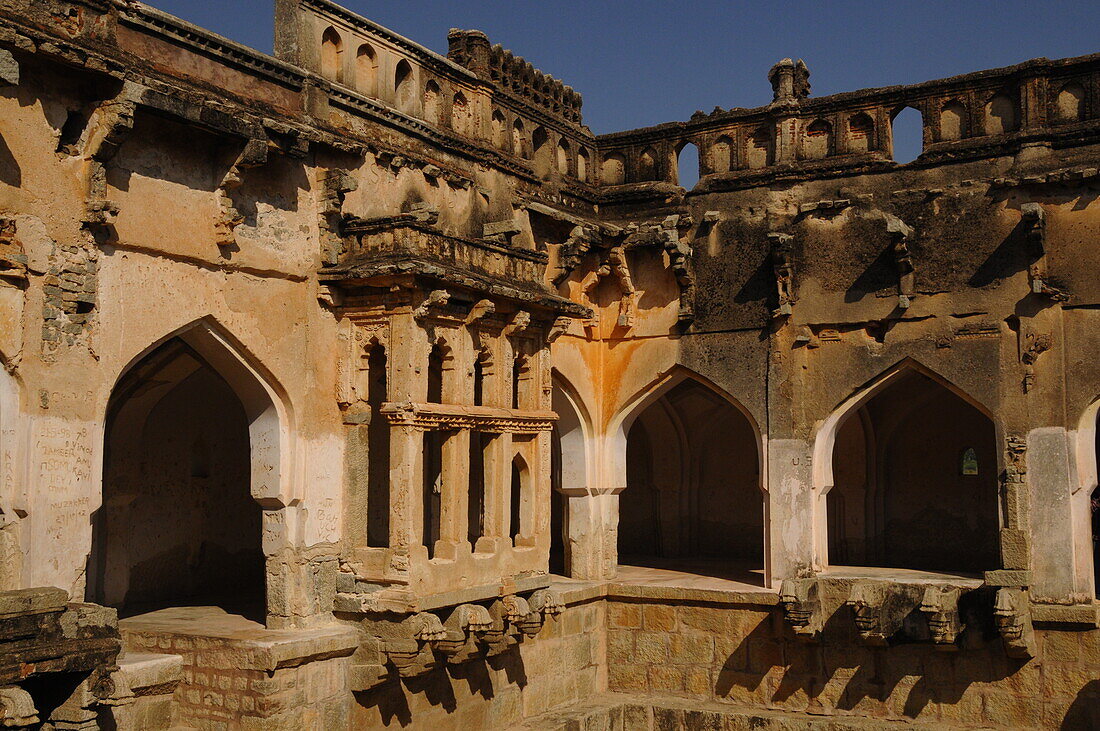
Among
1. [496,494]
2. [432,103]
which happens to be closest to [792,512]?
[496,494]

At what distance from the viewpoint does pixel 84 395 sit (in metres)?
7.97

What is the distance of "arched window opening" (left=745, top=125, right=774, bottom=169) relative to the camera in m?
12.9

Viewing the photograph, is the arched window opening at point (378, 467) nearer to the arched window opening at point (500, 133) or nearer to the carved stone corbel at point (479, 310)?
the carved stone corbel at point (479, 310)

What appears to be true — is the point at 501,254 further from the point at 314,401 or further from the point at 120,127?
the point at 120,127

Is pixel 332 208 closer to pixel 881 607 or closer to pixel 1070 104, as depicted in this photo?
pixel 881 607

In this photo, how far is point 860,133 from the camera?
12453 millimetres

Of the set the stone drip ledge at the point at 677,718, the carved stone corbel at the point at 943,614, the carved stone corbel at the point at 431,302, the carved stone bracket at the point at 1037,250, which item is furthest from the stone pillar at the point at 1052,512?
the carved stone corbel at the point at 431,302

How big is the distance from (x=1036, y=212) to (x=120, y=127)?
772 cm

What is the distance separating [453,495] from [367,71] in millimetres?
3744

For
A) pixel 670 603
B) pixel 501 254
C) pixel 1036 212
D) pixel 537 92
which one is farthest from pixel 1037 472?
pixel 537 92

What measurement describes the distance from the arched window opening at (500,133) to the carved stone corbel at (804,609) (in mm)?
5099

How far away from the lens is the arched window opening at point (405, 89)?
11.0 meters

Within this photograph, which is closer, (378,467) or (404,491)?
(404,491)

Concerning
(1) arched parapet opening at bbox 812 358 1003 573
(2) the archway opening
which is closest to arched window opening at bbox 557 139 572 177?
(2) the archway opening
